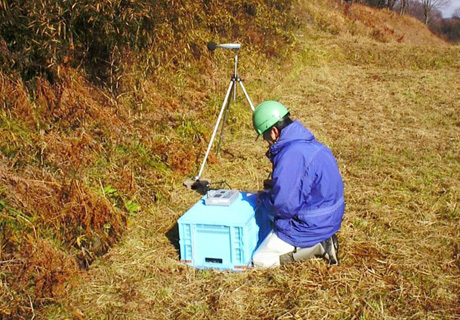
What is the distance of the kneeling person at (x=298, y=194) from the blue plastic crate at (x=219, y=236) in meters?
0.15

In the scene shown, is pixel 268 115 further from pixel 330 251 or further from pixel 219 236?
pixel 330 251

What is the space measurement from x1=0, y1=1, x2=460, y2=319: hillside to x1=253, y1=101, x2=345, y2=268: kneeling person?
141mm

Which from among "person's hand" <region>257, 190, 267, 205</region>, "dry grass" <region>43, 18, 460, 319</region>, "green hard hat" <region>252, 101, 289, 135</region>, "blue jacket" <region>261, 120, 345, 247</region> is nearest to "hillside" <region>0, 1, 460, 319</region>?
"dry grass" <region>43, 18, 460, 319</region>

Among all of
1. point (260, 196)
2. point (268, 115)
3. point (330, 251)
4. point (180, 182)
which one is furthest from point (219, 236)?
point (180, 182)

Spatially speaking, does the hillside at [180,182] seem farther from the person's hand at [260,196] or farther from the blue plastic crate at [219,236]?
the person's hand at [260,196]

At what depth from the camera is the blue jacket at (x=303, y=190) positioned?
2.98m

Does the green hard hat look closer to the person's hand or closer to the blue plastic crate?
the person's hand

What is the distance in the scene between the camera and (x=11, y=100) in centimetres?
456

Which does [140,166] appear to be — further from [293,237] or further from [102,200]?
[293,237]

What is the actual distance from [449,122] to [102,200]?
6.07 m

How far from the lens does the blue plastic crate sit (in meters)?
3.17

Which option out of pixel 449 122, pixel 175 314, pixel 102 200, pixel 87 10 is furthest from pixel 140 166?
pixel 449 122

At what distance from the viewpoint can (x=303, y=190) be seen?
9.89ft

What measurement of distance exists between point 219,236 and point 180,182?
178cm
